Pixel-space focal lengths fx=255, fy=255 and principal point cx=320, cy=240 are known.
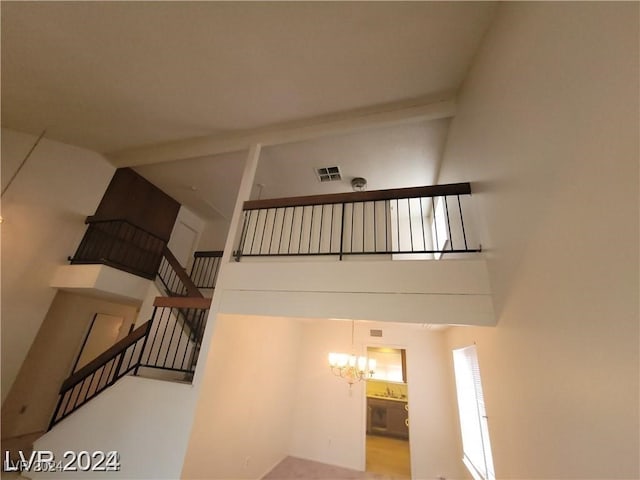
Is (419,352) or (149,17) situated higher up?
(149,17)

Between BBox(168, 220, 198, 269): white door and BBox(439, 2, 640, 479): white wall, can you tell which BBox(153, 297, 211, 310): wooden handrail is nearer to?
BBox(439, 2, 640, 479): white wall

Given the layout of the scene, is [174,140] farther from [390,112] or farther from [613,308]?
[613,308]

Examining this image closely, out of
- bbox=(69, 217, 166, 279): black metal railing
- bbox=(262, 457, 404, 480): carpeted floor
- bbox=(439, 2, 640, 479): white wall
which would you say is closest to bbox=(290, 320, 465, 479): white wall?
bbox=(262, 457, 404, 480): carpeted floor

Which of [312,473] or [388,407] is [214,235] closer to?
[312,473]

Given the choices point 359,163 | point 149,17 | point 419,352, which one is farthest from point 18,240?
point 419,352

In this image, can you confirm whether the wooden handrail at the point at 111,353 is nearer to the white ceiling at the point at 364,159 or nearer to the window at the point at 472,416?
the white ceiling at the point at 364,159

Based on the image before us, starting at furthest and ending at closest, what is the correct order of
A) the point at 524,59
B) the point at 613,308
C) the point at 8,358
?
the point at 8,358 → the point at 524,59 → the point at 613,308

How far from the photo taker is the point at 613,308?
40.6 inches

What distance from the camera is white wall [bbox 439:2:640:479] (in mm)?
1001

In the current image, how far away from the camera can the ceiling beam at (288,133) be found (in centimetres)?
338

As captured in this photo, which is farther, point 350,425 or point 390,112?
point 350,425

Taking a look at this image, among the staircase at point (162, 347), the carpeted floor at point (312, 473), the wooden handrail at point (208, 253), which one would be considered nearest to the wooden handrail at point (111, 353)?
the staircase at point (162, 347)

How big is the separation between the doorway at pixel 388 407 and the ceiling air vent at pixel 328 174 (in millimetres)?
3833

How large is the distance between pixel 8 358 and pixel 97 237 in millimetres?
1901
